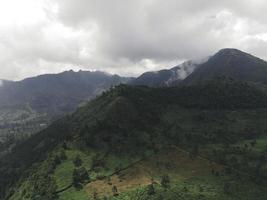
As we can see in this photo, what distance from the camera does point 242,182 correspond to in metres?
199

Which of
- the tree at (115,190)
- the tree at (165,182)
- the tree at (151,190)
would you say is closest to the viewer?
the tree at (151,190)

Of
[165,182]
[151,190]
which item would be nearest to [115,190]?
[151,190]

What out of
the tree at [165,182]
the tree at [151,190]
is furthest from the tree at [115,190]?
the tree at [165,182]

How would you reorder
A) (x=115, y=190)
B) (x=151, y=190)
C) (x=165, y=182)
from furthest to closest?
(x=165, y=182), (x=115, y=190), (x=151, y=190)

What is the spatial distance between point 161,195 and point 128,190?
17.6 m

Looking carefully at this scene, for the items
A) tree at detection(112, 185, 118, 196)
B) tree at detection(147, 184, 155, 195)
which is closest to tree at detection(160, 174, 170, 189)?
tree at detection(147, 184, 155, 195)

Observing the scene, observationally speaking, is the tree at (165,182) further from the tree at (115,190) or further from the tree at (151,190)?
the tree at (115,190)

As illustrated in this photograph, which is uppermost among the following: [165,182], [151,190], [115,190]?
[165,182]

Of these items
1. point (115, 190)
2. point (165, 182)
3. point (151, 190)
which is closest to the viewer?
point (151, 190)

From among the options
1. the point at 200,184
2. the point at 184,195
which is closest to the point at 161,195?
the point at 184,195

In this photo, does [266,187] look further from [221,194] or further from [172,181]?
[172,181]

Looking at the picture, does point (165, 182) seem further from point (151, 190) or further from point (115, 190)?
point (115, 190)

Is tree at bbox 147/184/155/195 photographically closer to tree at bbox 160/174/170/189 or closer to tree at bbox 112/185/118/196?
tree at bbox 160/174/170/189

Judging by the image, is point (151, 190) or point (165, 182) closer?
point (151, 190)
